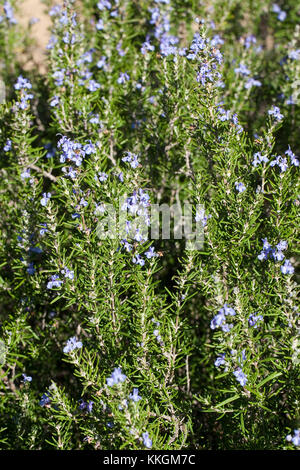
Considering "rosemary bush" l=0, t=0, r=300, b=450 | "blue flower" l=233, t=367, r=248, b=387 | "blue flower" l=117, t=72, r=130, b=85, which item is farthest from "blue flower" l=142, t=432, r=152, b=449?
"blue flower" l=117, t=72, r=130, b=85

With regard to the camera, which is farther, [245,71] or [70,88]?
[245,71]

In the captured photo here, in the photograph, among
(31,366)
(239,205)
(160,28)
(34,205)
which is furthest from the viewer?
(160,28)

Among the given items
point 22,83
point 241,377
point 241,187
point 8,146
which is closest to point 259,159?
point 241,187

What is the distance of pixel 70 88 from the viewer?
10.2 feet

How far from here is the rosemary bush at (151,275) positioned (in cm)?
202

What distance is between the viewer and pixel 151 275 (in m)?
2.47

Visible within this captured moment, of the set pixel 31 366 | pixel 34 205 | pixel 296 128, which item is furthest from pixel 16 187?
pixel 296 128

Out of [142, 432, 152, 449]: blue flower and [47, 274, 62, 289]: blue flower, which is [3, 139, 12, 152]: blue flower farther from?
[142, 432, 152, 449]: blue flower

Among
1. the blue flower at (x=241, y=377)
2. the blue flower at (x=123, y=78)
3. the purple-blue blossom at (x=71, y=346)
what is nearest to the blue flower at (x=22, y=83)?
the blue flower at (x=123, y=78)

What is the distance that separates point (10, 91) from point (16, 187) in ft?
4.16

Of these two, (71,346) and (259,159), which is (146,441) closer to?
(71,346)

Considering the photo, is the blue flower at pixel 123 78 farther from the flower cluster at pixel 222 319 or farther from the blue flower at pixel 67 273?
the flower cluster at pixel 222 319
